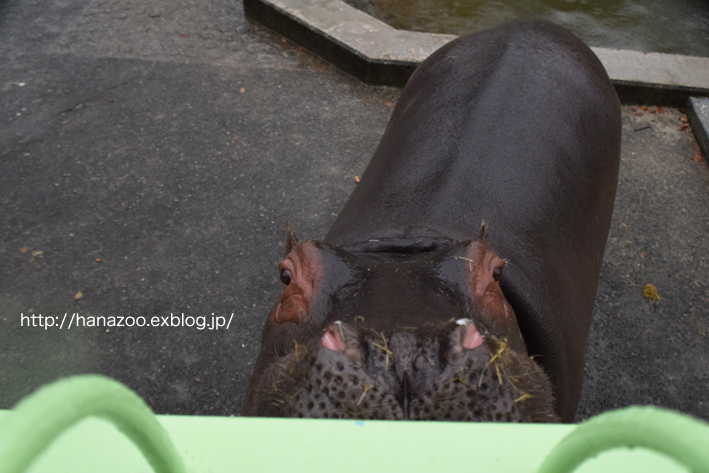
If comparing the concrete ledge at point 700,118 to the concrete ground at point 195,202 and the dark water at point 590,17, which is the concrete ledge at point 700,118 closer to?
the concrete ground at point 195,202

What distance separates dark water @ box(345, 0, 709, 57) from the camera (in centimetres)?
641

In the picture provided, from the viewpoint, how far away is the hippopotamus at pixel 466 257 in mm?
1103

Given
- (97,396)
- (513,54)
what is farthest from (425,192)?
(97,396)

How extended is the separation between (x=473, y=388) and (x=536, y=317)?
1.05m

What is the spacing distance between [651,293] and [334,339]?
10.6 feet

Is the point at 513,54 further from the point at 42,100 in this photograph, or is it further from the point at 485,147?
the point at 42,100

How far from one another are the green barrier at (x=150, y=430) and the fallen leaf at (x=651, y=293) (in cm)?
355

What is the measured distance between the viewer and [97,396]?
17.9 inches

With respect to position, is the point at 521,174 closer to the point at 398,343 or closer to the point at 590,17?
the point at 398,343

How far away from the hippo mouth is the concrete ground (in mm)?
2000

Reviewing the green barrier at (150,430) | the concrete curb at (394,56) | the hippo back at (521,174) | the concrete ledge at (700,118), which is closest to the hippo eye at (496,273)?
the hippo back at (521,174)

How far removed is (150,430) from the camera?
500 millimetres

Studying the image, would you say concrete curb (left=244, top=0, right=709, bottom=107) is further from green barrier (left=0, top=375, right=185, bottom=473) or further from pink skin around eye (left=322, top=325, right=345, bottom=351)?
green barrier (left=0, top=375, right=185, bottom=473)

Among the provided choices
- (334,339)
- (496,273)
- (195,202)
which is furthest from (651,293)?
(195,202)
